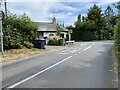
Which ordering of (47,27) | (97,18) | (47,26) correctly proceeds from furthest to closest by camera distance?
(97,18), (47,26), (47,27)

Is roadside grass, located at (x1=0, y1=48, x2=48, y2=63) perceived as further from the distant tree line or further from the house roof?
the distant tree line

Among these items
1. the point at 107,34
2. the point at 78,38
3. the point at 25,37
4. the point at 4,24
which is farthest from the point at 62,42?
the point at 107,34

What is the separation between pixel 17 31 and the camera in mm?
28766

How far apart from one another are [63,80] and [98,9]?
2485 inches

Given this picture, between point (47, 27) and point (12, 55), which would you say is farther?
point (47, 27)

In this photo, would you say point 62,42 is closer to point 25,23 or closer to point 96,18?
point 25,23

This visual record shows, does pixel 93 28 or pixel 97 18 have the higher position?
pixel 97 18

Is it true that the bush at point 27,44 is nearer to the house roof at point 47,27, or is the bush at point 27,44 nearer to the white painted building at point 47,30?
the white painted building at point 47,30

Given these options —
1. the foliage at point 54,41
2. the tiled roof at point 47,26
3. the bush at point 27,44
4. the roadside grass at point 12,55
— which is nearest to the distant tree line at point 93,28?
the tiled roof at point 47,26

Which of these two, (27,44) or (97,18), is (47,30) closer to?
(97,18)

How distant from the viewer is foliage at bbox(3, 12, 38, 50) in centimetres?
2692

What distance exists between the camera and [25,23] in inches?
1181

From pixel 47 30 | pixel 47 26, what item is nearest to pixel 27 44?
pixel 47 30

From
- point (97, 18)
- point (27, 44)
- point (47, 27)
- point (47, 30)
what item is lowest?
point (27, 44)
